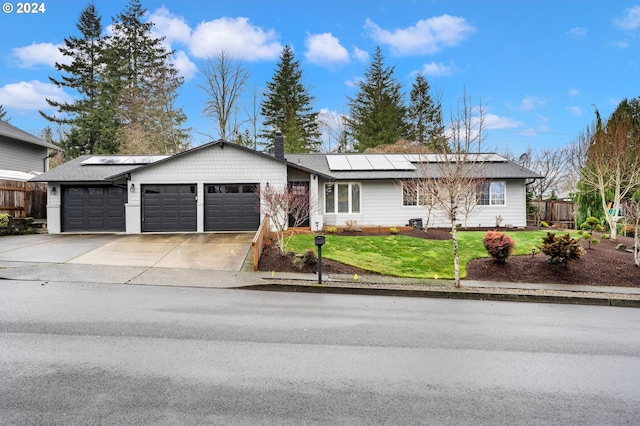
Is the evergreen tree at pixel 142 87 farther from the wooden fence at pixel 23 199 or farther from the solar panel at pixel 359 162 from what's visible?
the solar panel at pixel 359 162

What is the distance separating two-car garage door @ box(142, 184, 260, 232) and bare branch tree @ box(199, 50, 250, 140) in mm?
16274

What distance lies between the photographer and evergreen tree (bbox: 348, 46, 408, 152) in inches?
1378

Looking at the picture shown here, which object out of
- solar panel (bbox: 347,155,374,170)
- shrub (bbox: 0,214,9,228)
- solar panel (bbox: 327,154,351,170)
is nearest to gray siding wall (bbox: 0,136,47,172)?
shrub (bbox: 0,214,9,228)

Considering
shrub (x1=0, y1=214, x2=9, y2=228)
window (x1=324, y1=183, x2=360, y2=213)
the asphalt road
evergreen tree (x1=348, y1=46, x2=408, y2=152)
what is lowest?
the asphalt road

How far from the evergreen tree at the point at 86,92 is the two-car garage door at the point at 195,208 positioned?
19104mm

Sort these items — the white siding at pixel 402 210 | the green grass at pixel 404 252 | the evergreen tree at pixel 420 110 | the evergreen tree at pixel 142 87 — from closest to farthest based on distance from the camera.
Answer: the green grass at pixel 404 252
the white siding at pixel 402 210
the evergreen tree at pixel 142 87
the evergreen tree at pixel 420 110

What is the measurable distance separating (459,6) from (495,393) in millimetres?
20033

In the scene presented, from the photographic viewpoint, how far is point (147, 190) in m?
17.4

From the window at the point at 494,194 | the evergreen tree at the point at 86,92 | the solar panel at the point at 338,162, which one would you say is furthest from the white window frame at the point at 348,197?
the evergreen tree at the point at 86,92

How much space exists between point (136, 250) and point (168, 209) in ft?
16.7

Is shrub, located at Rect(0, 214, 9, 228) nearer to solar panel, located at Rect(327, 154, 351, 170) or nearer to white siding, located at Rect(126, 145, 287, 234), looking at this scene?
white siding, located at Rect(126, 145, 287, 234)

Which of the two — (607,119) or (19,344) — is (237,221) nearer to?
(19,344)

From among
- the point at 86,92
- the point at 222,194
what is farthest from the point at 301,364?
the point at 86,92

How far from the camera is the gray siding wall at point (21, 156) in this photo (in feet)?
75.7
